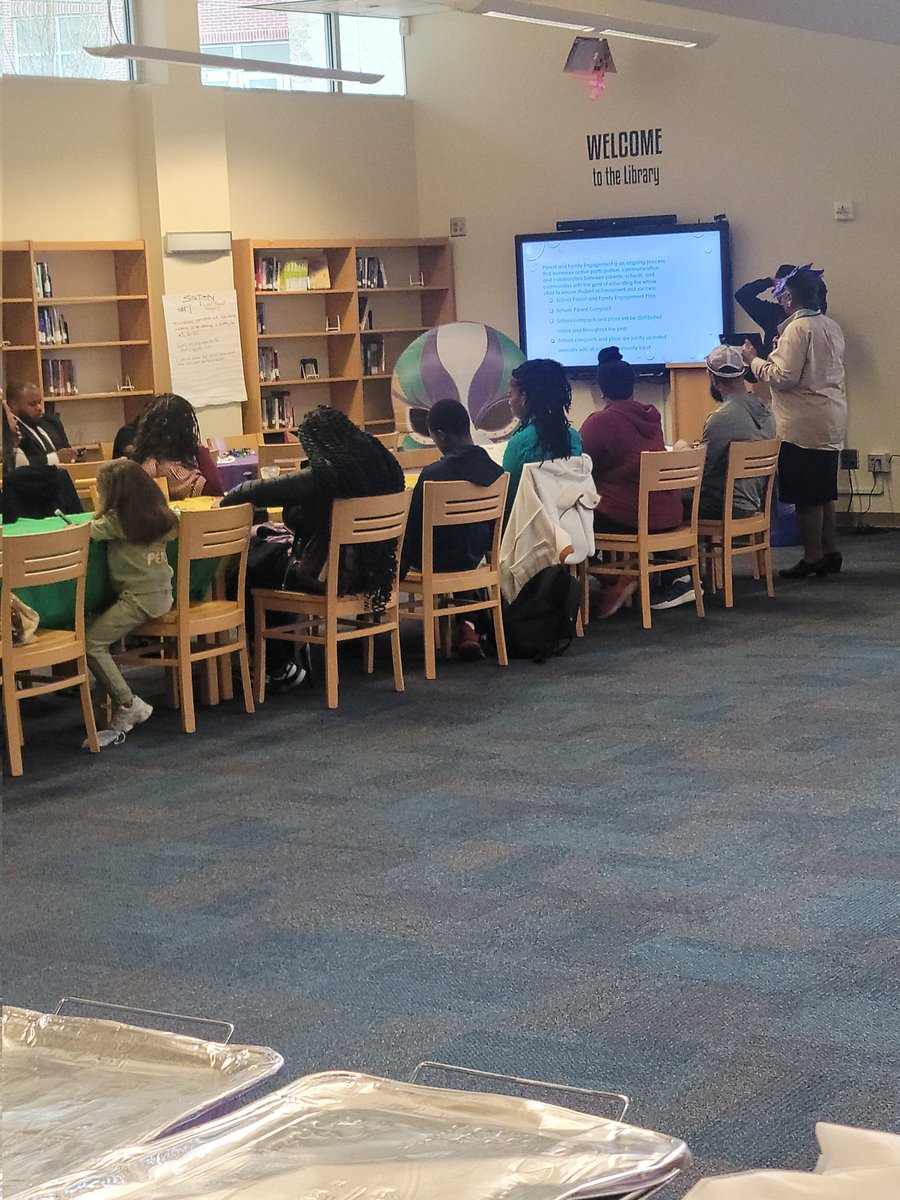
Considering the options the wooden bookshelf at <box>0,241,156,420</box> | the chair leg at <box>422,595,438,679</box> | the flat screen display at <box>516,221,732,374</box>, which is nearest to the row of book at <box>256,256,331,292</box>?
the wooden bookshelf at <box>0,241,156,420</box>

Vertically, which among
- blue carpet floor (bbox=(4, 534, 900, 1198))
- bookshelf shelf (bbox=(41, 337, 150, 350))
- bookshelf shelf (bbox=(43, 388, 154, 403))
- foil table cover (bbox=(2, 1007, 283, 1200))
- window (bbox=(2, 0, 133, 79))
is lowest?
blue carpet floor (bbox=(4, 534, 900, 1198))

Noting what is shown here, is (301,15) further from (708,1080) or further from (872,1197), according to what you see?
(872,1197)

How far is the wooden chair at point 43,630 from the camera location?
510 cm

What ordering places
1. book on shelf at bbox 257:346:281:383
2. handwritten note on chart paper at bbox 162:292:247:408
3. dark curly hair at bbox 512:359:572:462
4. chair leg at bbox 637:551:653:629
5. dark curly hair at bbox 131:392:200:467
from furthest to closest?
book on shelf at bbox 257:346:281:383
handwritten note on chart paper at bbox 162:292:247:408
chair leg at bbox 637:551:653:629
dark curly hair at bbox 512:359:572:462
dark curly hair at bbox 131:392:200:467

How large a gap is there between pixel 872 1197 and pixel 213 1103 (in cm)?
79

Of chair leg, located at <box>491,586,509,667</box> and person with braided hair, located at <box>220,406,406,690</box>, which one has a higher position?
person with braided hair, located at <box>220,406,406,690</box>

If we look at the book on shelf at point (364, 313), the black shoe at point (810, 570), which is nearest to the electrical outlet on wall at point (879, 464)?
the black shoe at point (810, 570)

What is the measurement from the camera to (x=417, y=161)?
1240 cm

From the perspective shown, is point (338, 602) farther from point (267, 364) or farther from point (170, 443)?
point (267, 364)

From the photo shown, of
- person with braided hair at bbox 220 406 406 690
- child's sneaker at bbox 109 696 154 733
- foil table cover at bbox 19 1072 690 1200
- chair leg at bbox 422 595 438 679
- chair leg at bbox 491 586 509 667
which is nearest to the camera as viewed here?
foil table cover at bbox 19 1072 690 1200

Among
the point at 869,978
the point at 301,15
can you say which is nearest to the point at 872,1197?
the point at 869,978

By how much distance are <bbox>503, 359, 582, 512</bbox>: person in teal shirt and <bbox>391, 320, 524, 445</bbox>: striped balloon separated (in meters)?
1.85

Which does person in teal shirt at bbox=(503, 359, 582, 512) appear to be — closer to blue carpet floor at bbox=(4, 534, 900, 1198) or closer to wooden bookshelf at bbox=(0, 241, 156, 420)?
blue carpet floor at bbox=(4, 534, 900, 1198)

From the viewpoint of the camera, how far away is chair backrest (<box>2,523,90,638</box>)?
5.09 m
